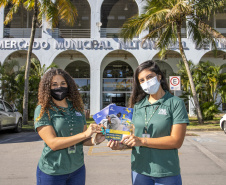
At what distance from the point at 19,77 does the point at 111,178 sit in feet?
42.6

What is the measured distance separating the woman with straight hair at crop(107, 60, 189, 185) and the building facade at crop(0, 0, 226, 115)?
14453 millimetres

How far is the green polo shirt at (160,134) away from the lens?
1876 mm

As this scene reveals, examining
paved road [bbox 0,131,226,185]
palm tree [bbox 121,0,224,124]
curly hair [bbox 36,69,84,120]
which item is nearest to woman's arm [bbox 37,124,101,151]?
curly hair [bbox 36,69,84,120]

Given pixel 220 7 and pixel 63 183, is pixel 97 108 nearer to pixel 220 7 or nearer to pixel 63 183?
pixel 220 7

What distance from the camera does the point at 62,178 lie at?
6.51 ft

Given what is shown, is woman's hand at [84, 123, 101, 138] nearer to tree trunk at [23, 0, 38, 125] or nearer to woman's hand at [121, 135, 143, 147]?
woman's hand at [121, 135, 143, 147]

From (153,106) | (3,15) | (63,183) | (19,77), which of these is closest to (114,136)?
(153,106)

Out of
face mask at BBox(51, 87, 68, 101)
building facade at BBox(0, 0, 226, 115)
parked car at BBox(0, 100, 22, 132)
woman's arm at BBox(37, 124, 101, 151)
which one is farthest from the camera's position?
building facade at BBox(0, 0, 226, 115)

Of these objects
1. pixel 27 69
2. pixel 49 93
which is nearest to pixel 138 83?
pixel 49 93

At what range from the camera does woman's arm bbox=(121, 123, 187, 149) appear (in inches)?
67.7

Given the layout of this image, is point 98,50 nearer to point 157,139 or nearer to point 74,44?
point 74,44

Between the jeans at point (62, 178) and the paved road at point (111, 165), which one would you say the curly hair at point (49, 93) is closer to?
the jeans at point (62, 178)

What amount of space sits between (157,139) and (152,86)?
0.52 m

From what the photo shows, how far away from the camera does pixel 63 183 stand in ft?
6.55
